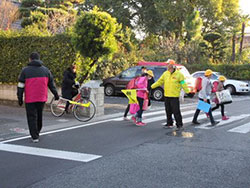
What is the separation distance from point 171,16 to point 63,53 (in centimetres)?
2589

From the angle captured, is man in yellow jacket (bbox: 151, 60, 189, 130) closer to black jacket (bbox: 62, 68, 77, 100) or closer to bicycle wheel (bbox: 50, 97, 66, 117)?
black jacket (bbox: 62, 68, 77, 100)

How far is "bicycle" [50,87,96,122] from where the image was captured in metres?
10.1

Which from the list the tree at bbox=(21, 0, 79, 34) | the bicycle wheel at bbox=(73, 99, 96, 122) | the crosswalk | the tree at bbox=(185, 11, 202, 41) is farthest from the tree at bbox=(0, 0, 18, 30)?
the tree at bbox=(185, 11, 202, 41)

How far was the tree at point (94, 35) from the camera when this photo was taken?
1084 centimetres

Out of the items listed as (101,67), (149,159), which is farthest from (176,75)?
(101,67)

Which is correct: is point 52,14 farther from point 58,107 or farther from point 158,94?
point 58,107

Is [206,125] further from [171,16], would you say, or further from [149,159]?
[171,16]

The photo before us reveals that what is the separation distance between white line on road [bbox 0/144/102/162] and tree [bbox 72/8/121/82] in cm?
497

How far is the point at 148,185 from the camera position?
4496 mm

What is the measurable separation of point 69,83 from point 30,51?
2.72 meters

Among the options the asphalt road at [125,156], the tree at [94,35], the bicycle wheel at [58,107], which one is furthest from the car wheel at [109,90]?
the asphalt road at [125,156]

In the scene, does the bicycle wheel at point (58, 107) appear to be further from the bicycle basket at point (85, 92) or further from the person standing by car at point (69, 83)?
the bicycle basket at point (85, 92)

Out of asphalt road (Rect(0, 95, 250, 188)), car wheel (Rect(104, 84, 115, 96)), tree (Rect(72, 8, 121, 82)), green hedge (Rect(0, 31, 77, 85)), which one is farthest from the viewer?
car wheel (Rect(104, 84, 115, 96))

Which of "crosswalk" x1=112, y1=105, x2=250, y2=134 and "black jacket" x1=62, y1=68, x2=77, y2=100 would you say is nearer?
"crosswalk" x1=112, y1=105, x2=250, y2=134
